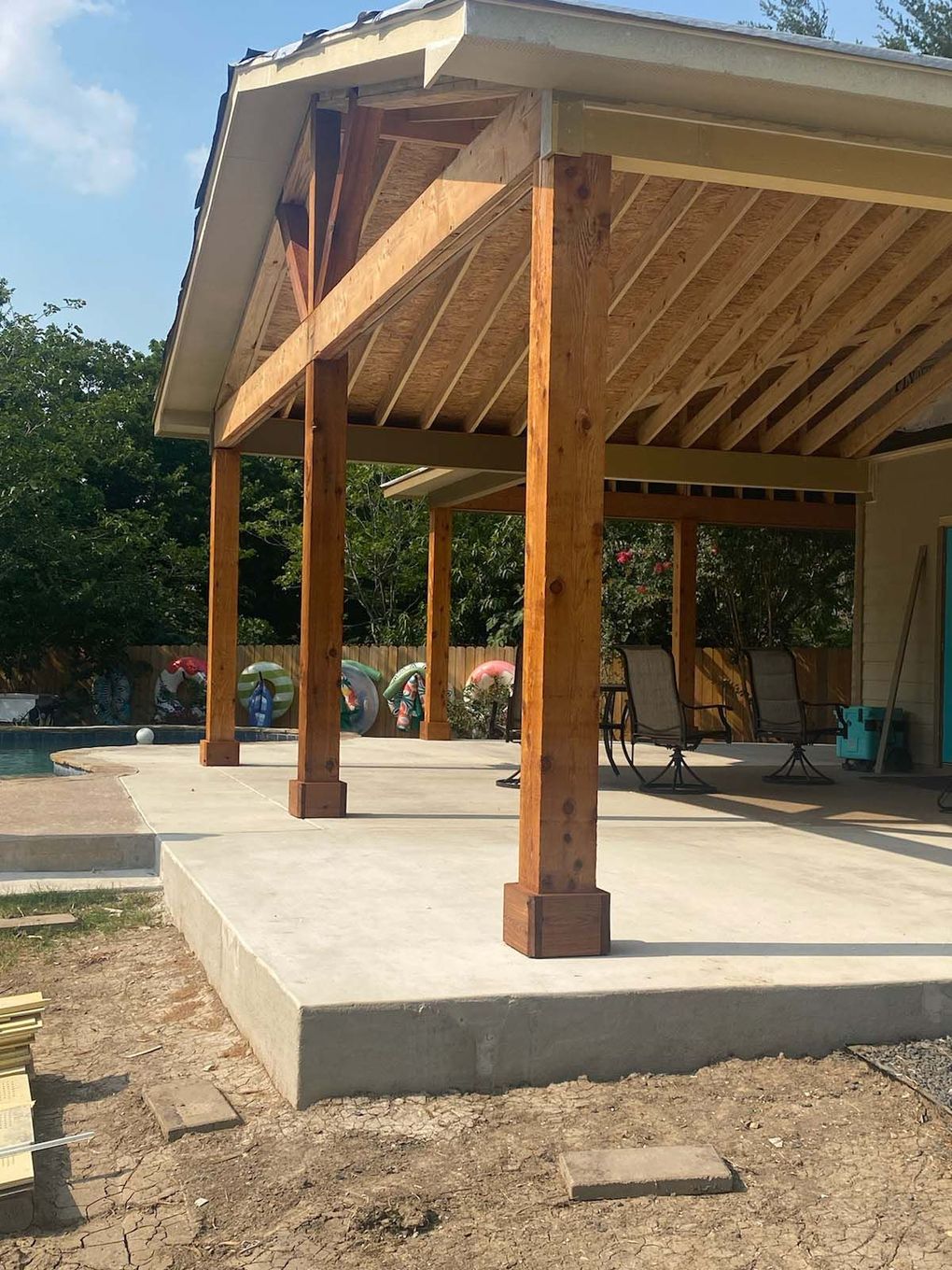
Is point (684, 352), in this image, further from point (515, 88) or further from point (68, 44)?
point (68, 44)

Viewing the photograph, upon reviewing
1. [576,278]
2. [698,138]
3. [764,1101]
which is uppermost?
[698,138]

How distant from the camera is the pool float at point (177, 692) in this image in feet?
58.7

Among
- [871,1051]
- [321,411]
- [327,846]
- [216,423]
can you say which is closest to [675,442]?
[216,423]

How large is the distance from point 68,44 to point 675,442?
64.4 feet

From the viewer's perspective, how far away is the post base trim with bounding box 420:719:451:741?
12.7 m

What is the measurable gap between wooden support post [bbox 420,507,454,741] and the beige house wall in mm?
4315

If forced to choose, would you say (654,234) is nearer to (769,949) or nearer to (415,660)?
(769,949)

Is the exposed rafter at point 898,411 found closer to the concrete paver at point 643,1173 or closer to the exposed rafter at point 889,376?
the exposed rafter at point 889,376

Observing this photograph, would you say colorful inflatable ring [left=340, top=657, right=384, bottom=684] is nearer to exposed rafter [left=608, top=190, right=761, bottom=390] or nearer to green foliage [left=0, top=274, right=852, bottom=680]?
green foliage [left=0, top=274, right=852, bottom=680]

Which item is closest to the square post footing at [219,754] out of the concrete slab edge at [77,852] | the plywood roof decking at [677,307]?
the plywood roof decking at [677,307]

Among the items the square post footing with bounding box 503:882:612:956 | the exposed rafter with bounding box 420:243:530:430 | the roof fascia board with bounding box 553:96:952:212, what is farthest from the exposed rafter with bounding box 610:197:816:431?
the square post footing with bounding box 503:882:612:956

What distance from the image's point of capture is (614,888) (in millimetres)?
4547

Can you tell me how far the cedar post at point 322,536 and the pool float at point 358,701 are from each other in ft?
31.1

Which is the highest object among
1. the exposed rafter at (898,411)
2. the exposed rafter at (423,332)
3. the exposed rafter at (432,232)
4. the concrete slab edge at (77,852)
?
the exposed rafter at (423,332)
